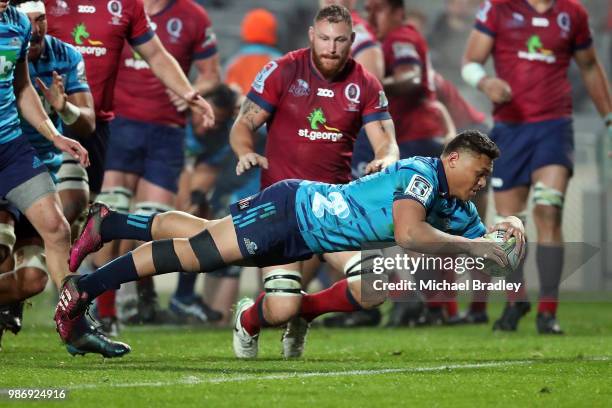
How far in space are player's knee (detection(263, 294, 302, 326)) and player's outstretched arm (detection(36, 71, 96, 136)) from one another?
5.42 ft

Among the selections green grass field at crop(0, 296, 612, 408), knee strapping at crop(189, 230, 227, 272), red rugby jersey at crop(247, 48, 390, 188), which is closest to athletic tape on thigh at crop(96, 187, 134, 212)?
green grass field at crop(0, 296, 612, 408)

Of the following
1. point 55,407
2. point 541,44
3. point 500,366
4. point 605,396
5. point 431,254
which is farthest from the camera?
point 541,44

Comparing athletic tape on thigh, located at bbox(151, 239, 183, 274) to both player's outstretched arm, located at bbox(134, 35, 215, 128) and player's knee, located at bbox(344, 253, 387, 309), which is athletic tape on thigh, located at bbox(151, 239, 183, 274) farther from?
player's outstretched arm, located at bbox(134, 35, 215, 128)

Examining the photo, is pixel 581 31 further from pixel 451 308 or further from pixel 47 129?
pixel 47 129

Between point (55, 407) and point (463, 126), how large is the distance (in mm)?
8995

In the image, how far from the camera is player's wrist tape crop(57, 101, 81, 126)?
8.68 meters

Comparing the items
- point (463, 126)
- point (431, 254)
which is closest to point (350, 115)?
point (431, 254)

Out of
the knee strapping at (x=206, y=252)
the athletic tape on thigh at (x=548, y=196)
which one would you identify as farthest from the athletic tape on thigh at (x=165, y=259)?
the athletic tape on thigh at (x=548, y=196)

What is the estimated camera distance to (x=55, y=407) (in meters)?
5.96

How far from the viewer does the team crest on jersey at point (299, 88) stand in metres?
8.94

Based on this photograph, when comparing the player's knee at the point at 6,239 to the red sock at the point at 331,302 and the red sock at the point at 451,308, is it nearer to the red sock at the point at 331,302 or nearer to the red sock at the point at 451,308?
the red sock at the point at 331,302

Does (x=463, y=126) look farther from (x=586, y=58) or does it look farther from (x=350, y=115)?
(x=350, y=115)

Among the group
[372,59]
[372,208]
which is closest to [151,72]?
[372,59]

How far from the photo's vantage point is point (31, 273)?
341 inches
